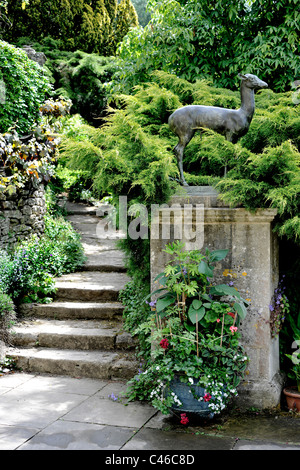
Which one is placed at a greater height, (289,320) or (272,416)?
(289,320)

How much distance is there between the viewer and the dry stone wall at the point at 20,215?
24.4ft

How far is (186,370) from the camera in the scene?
351 centimetres

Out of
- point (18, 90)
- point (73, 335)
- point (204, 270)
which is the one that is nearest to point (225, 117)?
point (204, 270)

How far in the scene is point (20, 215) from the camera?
304 inches

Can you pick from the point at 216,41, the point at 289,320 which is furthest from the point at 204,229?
the point at 216,41

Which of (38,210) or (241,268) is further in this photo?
(38,210)

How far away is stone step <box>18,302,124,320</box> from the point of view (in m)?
6.02

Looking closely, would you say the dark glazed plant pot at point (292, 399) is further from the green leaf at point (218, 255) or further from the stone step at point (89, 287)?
the stone step at point (89, 287)

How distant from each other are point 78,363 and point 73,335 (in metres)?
0.53

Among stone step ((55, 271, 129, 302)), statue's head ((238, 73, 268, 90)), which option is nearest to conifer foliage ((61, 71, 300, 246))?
statue's head ((238, 73, 268, 90))

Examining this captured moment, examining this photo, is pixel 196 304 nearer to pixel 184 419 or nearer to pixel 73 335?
pixel 184 419

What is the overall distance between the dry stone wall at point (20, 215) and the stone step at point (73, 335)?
1.93 meters
